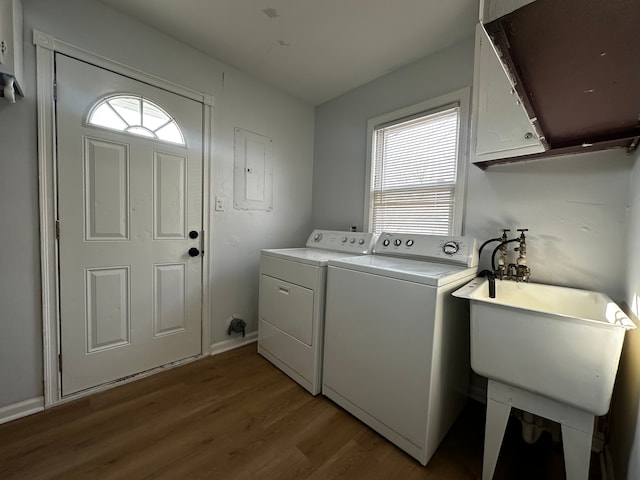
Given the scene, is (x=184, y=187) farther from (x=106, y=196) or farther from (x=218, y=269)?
(x=218, y=269)

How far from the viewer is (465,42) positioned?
1.67 m

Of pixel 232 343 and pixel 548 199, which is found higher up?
pixel 548 199

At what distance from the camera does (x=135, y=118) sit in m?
1.69

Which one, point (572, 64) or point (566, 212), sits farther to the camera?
point (566, 212)

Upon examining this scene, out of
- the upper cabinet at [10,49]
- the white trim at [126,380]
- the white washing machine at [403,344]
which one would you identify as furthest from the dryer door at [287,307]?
the upper cabinet at [10,49]

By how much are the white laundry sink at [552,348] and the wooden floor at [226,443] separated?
574 millimetres

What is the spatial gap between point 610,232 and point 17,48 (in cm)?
298

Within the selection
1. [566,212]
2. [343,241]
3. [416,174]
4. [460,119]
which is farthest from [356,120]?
[566,212]

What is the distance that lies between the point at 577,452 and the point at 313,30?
2455mm

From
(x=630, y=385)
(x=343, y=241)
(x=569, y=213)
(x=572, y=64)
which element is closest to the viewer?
(x=572, y=64)

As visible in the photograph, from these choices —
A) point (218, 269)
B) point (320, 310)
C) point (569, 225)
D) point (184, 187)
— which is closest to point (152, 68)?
point (184, 187)

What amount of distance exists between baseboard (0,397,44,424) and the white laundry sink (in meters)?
2.29

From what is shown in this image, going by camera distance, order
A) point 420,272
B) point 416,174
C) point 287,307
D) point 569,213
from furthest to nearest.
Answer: point 416,174, point 287,307, point 569,213, point 420,272

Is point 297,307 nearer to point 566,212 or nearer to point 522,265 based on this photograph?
point 522,265
